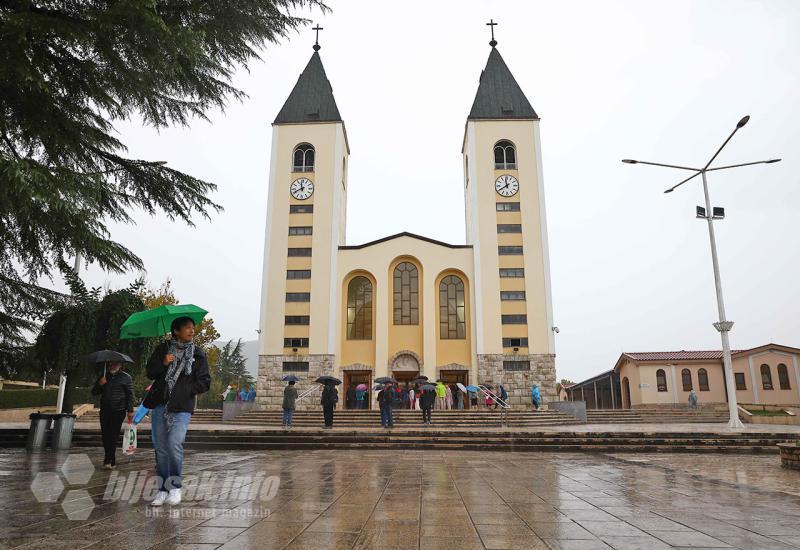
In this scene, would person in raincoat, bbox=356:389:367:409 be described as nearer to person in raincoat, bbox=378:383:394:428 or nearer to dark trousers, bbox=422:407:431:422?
dark trousers, bbox=422:407:431:422

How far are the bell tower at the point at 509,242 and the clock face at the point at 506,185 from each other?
63mm

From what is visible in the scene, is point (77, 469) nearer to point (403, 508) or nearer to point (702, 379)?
point (403, 508)

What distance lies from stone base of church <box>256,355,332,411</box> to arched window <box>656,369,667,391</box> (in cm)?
2163

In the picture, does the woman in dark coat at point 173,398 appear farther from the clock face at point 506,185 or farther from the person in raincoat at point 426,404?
the clock face at point 506,185

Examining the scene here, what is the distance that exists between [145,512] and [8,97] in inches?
170

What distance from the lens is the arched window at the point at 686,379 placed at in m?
32.7

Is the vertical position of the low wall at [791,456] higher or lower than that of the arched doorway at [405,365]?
lower

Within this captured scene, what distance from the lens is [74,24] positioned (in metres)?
4.68

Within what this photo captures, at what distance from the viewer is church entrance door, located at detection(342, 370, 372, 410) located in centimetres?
2858

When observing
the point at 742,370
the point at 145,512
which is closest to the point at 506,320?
the point at 742,370

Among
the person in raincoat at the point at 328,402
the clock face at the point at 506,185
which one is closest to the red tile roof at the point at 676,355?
the clock face at the point at 506,185

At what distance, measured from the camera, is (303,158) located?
33094mm

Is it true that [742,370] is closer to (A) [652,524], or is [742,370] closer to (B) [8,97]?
(A) [652,524]

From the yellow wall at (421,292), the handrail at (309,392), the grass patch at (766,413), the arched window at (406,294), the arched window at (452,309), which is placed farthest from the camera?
the arched window at (406,294)
